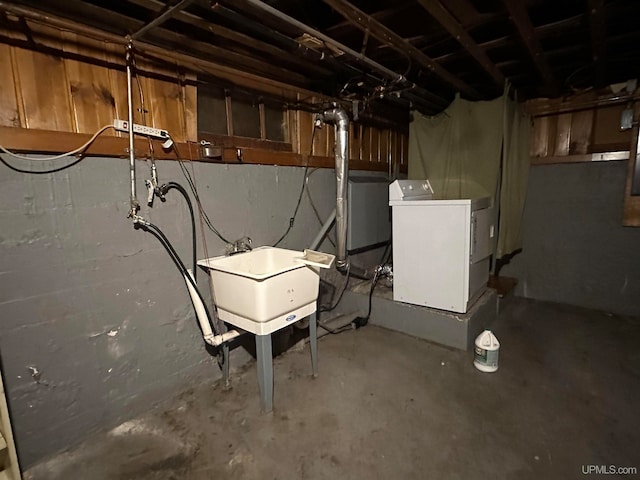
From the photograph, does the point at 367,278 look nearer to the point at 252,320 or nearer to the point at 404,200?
the point at 404,200

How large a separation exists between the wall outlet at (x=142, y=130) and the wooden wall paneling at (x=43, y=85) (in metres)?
0.19

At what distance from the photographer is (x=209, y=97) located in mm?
2105

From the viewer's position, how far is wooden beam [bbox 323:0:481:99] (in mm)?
1570

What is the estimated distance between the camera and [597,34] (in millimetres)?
1990

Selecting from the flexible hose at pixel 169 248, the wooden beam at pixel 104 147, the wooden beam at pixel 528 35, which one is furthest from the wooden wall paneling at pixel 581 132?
the flexible hose at pixel 169 248

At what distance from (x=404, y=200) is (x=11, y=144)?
238 centimetres

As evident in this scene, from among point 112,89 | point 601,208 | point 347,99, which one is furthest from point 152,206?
point 601,208

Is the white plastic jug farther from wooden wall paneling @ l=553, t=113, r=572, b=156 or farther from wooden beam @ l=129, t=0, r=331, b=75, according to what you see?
wooden wall paneling @ l=553, t=113, r=572, b=156

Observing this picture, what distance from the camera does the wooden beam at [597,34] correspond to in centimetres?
168

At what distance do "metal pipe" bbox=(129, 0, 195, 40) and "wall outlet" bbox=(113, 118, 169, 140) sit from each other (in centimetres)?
40

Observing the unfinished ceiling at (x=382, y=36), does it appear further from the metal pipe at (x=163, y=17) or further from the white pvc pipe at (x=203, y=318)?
the white pvc pipe at (x=203, y=318)

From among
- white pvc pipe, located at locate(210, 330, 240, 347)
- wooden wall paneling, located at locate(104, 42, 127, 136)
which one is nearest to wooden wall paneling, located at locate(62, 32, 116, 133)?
wooden wall paneling, located at locate(104, 42, 127, 136)

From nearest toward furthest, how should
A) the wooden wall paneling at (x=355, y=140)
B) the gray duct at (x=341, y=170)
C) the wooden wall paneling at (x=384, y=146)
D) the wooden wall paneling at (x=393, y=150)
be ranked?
the gray duct at (x=341, y=170)
the wooden wall paneling at (x=355, y=140)
the wooden wall paneling at (x=384, y=146)
the wooden wall paneling at (x=393, y=150)

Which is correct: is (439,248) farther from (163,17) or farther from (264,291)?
(163,17)
